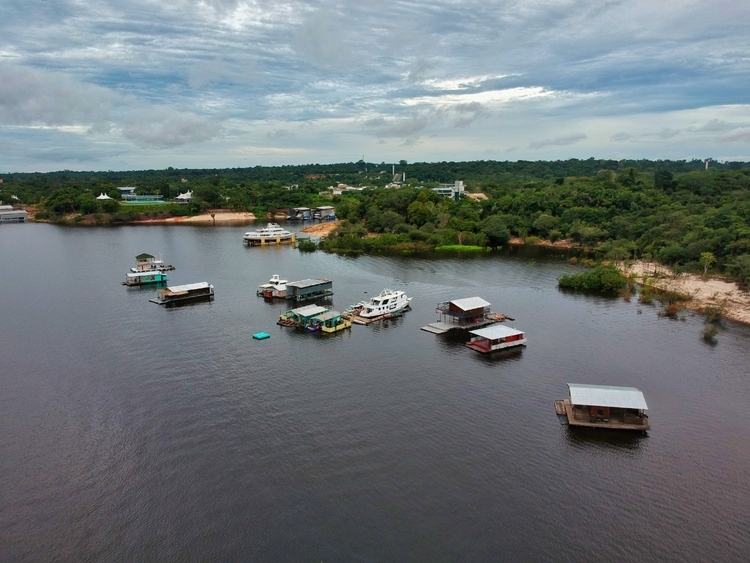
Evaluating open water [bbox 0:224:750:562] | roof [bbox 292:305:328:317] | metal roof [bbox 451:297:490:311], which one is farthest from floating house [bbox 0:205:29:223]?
metal roof [bbox 451:297:490:311]

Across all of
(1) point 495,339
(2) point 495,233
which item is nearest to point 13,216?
(2) point 495,233

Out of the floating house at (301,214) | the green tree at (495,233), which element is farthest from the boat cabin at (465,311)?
the floating house at (301,214)

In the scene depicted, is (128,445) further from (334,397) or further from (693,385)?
(693,385)

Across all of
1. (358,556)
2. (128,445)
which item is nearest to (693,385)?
(358,556)

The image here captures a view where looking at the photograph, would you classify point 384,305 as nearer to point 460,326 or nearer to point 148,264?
point 460,326

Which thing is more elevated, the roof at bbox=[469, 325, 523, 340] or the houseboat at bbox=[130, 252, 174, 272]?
the houseboat at bbox=[130, 252, 174, 272]

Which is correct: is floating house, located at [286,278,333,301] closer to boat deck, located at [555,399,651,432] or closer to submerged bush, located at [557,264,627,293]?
submerged bush, located at [557,264,627,293]
